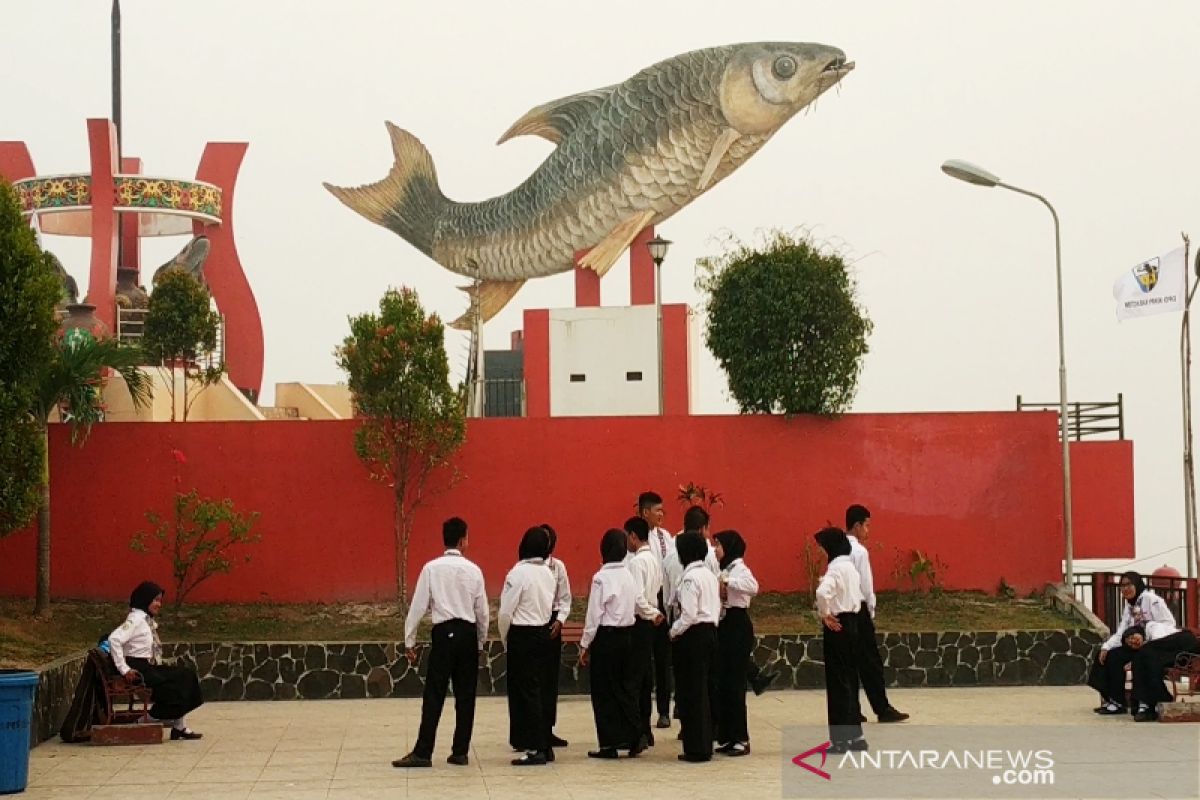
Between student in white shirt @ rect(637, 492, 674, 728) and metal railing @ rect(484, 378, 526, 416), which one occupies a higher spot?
metal railing @ rect(484, 378, 526, 416)

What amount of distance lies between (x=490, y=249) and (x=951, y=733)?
15123 mm

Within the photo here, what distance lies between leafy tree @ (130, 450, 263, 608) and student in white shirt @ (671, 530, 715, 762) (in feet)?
27.4

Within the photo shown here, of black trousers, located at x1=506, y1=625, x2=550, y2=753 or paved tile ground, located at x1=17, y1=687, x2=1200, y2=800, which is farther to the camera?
black trousers, located at x1=506, y1=625, x2=550, y2=753

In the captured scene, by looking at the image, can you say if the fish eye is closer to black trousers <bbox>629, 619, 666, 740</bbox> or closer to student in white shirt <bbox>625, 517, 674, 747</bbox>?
student in white shirt <bbox>625, 517, 674, 747</bbox>

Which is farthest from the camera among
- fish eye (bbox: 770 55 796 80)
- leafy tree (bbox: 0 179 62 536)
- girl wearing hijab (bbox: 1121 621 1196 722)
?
fish eye (bbox: 770 55 796 80)

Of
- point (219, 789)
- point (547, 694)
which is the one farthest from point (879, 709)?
point (219, 789)

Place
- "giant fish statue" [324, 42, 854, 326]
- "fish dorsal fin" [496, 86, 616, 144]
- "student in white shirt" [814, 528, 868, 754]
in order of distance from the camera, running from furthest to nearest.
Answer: "fish dorsal fin" [496, 86, 616, 144] → "giant fish statue" [324, 42, 854, 326] → "student in white shirt" [814, 528, 868, 754]

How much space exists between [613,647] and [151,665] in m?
3.94

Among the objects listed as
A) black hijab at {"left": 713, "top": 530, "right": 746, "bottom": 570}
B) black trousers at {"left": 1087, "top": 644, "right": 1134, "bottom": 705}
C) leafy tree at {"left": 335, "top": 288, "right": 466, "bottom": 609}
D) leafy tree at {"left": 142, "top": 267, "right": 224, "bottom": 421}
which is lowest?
black trousers at {"left": 1087, "top": 644, "right": 1134, "bottom": 705}

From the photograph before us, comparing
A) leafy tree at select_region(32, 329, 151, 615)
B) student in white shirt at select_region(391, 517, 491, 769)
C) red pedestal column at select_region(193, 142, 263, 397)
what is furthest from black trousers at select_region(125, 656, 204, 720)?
red pedestal column at select_region(193, 142, 263, 397)

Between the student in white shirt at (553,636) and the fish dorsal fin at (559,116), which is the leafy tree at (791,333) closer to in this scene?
the fish dorsal fin at (559,116)

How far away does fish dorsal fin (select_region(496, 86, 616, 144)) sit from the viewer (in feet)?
84.7

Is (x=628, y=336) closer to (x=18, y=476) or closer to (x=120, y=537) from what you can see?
(x=120, y=537)

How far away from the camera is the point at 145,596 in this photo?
544 inches
